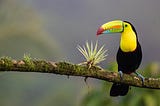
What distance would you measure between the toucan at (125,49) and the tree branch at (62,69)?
44 cm

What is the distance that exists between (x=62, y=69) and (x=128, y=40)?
2.87ft

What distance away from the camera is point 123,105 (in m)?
11.0

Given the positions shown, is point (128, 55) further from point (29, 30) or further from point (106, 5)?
point (106, 5)

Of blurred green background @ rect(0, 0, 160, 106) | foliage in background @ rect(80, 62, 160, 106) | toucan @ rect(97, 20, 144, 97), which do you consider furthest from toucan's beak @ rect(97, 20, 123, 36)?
blurred green background @ rect(0, 0, 160, 106)

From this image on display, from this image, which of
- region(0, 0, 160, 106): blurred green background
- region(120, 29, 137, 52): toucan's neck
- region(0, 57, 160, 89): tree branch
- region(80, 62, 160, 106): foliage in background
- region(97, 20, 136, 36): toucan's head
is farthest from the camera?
region(0, 0, 160, 106): blurred green background

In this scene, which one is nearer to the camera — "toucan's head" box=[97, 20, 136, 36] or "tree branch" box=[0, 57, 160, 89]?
"tree branch" box=[0, 57, 160, 89]

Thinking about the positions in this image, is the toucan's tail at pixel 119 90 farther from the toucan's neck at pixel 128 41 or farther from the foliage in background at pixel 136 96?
the foliage in background at pixel 136 96

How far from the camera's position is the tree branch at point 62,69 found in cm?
302

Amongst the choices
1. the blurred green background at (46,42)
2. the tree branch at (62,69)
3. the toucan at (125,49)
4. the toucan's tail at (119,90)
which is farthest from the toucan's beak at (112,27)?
the blurred green background at (46,42)

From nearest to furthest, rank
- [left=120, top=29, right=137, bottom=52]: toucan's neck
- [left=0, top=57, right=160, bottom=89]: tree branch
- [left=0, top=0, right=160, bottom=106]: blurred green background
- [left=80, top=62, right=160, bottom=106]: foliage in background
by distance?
[left=0, top=57, right=160, bottom=89]: tree branch
[left=120, top=29, right=137, bottom=52]: toucan's neck
[left=80, top=62, right=160, bottom=106]: foliage in background
[left=0, top=0, right=160, bottom=106]: blurred green background

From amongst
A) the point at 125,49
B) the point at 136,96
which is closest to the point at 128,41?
the point at 125,49

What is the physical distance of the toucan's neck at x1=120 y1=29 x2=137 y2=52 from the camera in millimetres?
3887

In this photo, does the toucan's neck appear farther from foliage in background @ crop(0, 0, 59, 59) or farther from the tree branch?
foliage in background @ crop(0, 0, 59, 59)

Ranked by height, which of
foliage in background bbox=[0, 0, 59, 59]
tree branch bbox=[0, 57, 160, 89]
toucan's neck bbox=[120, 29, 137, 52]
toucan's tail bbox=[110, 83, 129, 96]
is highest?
foliage in background bbox=[0, 0, 59, 59]
